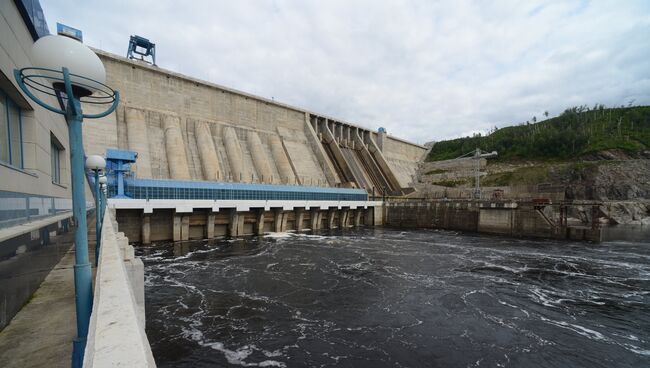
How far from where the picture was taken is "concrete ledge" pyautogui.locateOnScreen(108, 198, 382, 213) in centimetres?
2080

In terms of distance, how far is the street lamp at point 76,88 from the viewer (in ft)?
7.84

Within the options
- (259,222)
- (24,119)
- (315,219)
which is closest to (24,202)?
(24,119)

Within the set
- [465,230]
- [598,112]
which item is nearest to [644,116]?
[598,112]

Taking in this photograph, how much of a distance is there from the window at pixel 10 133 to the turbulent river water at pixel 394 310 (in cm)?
522

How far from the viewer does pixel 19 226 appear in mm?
4660

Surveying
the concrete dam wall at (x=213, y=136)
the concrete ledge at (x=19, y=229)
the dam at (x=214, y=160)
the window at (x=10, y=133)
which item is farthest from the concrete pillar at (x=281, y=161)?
the concrete ledge at (x=19, y=229)

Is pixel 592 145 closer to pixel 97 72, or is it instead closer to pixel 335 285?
pixel 335 285

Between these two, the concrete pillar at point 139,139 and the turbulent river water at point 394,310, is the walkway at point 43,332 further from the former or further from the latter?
the concrete pillar at point 139,139

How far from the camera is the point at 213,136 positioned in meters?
34.4

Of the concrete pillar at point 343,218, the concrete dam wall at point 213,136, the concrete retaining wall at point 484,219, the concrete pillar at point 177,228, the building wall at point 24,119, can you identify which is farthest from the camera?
the concrete pillar at point 343,218

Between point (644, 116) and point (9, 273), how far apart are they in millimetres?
104769

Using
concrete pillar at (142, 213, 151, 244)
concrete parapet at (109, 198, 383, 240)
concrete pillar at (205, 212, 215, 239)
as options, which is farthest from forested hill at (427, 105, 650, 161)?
concrete pillar at (142, 213, 151, 244)

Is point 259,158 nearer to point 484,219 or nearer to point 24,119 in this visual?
point 484,219

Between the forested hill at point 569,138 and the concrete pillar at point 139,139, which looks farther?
the forested hill at point 569,138
